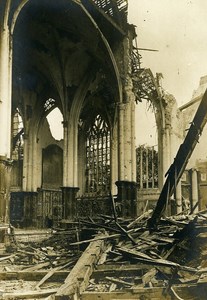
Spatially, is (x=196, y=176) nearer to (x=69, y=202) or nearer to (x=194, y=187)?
(x=194, y=187)

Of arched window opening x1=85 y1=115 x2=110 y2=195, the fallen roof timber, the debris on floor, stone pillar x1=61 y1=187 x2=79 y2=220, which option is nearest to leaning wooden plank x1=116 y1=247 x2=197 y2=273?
the debris on floor

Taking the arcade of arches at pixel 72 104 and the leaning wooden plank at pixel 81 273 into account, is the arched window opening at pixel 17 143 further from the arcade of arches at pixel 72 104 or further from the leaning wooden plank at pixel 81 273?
the leaning wooden plank at pixel 81 273

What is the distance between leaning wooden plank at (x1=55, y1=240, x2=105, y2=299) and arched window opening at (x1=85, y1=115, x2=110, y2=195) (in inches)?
648

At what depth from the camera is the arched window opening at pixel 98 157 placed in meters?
25.1

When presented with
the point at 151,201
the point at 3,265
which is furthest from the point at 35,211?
the point at 3,265

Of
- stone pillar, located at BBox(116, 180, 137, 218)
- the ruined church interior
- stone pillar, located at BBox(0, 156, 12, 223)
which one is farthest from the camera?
stone pillar, located at BBox(116, 180, 137, 218)

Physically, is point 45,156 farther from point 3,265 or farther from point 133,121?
point 3,265

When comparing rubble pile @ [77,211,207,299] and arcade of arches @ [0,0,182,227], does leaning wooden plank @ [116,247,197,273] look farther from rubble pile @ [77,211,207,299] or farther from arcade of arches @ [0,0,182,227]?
arcade of arches @ [0,0,182,227]

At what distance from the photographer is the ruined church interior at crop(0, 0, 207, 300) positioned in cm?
664

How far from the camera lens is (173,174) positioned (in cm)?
745

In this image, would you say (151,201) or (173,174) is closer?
(173,174)

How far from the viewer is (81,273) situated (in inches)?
242

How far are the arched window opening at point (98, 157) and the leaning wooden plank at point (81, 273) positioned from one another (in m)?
16.5

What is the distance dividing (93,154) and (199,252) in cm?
1873
